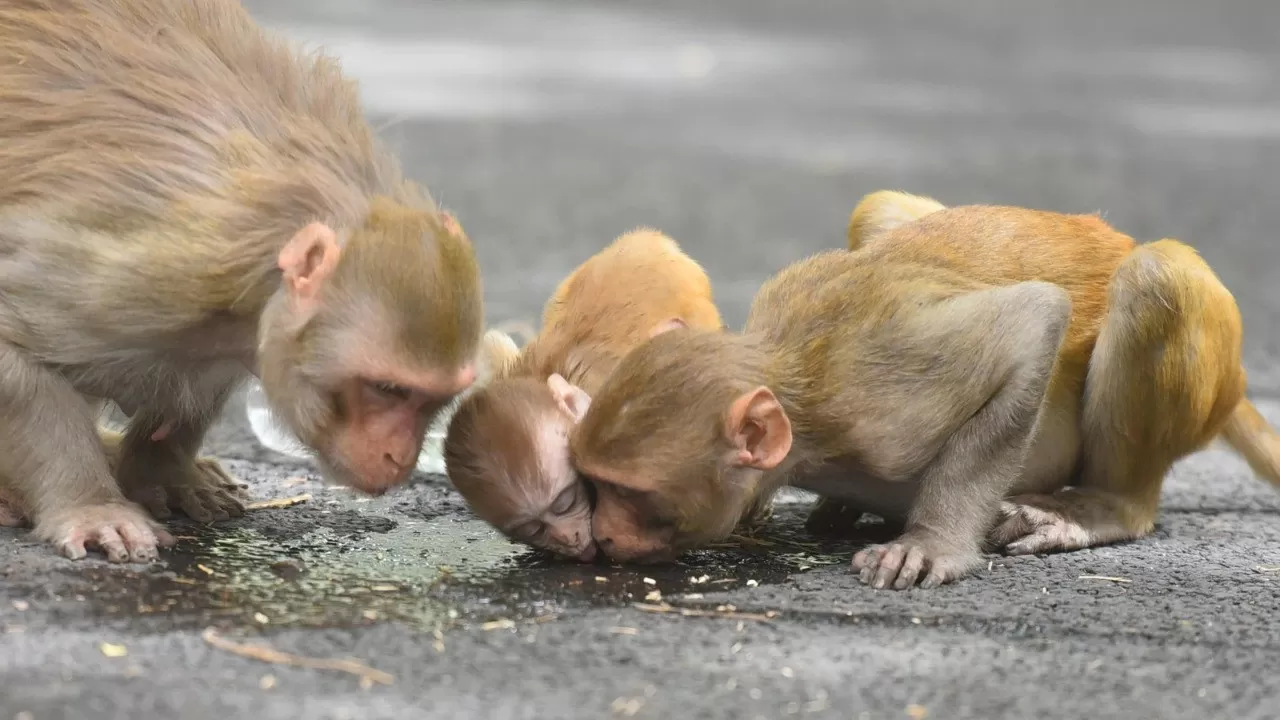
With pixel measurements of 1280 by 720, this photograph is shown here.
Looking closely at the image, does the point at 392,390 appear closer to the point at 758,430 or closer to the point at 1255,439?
the point at 758,430

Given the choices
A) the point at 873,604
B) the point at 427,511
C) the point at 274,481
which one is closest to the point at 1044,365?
the point at 873,604

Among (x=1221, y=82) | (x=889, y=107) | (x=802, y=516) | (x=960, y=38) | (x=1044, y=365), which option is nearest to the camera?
(x=1044, y=365)

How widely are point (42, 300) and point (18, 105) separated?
0.68 m

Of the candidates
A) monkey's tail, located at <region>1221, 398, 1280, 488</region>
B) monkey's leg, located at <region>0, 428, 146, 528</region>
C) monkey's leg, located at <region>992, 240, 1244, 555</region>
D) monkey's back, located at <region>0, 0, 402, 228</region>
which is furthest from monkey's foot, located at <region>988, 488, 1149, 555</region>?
monkey's leg, located at <region>0, 428, 146, 528</region>

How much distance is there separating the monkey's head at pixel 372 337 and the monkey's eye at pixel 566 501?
484mm

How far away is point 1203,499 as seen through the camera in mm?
6590

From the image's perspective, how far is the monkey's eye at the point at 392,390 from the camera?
15.4ft

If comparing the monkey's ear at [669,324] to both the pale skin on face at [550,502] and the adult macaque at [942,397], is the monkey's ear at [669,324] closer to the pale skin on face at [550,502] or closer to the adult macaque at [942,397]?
the adult macaque at [942,397]

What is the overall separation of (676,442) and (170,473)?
1.94 metres

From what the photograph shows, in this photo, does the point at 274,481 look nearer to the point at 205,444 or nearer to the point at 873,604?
the point at 205,444

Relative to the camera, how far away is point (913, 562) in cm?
506

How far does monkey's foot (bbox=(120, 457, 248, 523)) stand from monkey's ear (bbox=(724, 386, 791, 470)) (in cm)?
190

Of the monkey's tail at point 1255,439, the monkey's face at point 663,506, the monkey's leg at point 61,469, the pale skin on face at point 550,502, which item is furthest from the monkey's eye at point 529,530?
the monkey's tail at point 1255,439

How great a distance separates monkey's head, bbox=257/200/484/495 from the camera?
15.1 feet
